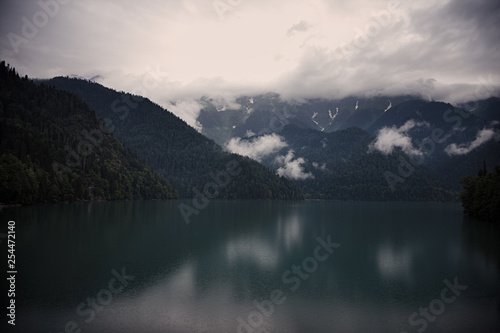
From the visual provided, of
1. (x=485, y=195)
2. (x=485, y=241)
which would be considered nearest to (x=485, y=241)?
(x=485, y=241)

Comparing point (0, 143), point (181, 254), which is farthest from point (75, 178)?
point (181, 254)

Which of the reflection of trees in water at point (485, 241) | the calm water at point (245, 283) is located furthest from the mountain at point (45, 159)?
the reflection of trees in water at point (485, 241)

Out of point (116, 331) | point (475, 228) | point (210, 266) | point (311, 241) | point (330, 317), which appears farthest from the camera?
point (475, 228)

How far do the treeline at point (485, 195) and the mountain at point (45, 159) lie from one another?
429ft

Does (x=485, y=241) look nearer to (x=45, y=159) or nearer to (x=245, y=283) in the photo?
(x=245, y=283)

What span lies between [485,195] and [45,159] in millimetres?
148109

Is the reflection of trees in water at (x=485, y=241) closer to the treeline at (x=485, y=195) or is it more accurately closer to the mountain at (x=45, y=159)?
the treeline at (x=485, y=195)

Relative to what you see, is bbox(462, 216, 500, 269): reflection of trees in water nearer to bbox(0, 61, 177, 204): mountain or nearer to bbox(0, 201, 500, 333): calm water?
bbox(0, 201, 500, 333): calm water

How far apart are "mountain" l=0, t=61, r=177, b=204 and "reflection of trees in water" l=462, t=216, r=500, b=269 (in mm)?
109769

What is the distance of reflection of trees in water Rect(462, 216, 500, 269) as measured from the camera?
55641mm

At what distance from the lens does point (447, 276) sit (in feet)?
143

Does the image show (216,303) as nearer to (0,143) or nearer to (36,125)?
(0,143)

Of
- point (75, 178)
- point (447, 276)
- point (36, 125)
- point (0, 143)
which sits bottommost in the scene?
point (447, 276)

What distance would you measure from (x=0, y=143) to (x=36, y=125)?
5279 centimetres
